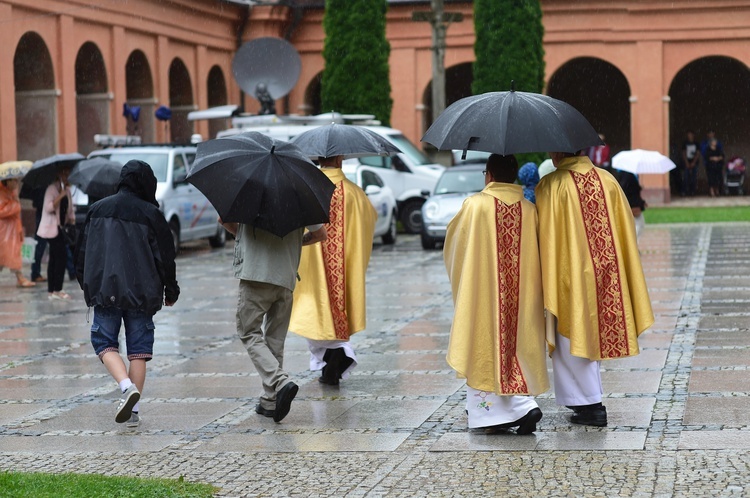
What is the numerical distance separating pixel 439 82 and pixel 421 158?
2315mm

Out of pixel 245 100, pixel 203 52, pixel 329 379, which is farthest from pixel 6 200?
pixel 245 100

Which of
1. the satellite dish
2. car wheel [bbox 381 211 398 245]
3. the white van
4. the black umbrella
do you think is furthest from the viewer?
the satellite dish

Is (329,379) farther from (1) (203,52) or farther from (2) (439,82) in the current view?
(1) (203,52)

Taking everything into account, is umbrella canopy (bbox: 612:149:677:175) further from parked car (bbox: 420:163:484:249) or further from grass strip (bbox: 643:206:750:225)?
grass strip (bbox: 643:206:750:225)

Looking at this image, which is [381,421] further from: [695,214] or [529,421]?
[695,214]

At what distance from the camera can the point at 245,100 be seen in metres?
34.2

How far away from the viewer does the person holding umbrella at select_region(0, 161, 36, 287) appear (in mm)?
17219

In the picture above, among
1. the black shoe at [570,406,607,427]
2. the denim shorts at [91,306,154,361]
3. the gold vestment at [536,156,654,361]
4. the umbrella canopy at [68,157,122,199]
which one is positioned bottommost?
the black shoe at [570,406,607,427]

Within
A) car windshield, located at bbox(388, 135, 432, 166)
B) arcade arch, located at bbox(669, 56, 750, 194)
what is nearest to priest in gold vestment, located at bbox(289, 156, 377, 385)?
car windshield, located at bbox(388, 135, 432, 166)

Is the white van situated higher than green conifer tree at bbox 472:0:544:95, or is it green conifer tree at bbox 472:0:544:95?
green conifer tree at bbox 472:0:544:95

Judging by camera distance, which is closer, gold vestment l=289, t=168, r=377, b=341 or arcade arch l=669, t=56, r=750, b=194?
gold vestment l=289, t=168, r=377, b=341

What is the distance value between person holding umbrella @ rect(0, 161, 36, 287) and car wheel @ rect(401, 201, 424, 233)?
10.1 metres

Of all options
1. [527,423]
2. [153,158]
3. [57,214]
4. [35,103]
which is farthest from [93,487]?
[35,103]

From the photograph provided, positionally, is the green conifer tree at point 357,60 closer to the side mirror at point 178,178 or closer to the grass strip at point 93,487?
the side mirror at point 178,178
